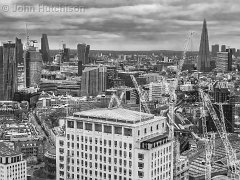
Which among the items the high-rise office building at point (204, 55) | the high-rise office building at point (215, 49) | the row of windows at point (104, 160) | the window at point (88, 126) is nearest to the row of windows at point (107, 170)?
the row of windows at point (104, 160)

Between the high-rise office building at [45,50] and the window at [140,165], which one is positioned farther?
the high-rise office building at [45,50]

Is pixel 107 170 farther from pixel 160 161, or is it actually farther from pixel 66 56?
pixel 66 56

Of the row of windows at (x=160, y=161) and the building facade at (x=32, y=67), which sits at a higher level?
the building facade at (x=32, y=67)

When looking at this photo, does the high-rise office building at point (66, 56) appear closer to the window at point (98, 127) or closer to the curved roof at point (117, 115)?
the curved roof at point (117, 115)

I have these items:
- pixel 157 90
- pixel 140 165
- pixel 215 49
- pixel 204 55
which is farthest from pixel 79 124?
pixel 215 49

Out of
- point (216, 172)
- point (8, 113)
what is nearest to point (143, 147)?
point (216, 172)

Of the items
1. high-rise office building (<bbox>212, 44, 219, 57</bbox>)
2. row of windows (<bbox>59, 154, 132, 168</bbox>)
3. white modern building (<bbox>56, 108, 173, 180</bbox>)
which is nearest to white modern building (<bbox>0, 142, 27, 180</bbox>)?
white modern building (<bbox>56, 108, 173, 180</bbox>)

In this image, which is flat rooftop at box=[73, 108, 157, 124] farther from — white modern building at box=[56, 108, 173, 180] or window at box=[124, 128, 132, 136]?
window at box=[124, 128, 132, 136]
